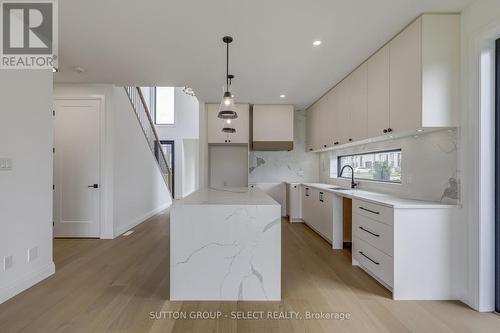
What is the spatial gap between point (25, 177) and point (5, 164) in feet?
0.79

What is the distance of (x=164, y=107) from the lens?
955cm

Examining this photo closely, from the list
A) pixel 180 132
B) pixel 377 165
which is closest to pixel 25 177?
pixel 377 165

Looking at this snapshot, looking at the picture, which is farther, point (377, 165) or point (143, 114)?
point (143, 114)

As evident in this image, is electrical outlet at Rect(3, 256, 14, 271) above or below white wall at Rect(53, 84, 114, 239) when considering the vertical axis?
below

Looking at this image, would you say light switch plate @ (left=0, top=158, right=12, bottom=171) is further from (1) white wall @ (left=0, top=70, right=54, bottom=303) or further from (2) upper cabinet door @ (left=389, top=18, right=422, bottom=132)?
(2) upper cabinet door @ (left=389, top=18, right=422, bottom=132)

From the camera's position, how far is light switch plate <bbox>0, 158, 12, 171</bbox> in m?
2.27

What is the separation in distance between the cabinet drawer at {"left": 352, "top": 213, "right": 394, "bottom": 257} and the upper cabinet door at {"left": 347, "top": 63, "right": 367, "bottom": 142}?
41.8 inches

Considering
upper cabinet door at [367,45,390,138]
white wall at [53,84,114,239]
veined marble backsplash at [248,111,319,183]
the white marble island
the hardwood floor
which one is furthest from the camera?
veined marble backsplash at [248,111,319,183]

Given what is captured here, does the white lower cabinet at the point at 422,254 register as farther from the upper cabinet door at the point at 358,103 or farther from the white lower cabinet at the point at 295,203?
the white lower cabinet at the point at 295,203

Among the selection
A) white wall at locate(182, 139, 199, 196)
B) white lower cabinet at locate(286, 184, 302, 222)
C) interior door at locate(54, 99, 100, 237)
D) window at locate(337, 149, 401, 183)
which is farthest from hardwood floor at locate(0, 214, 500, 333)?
white wall at locate(182, 139, 199, 196)

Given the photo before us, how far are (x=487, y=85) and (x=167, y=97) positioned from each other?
30.2 ft

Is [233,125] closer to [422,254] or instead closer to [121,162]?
[121,162]

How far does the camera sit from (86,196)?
415 cm

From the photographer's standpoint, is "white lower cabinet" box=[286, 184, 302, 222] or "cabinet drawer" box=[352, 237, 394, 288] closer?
"cabinet drawer" box=[352, 237, 394, 288]
